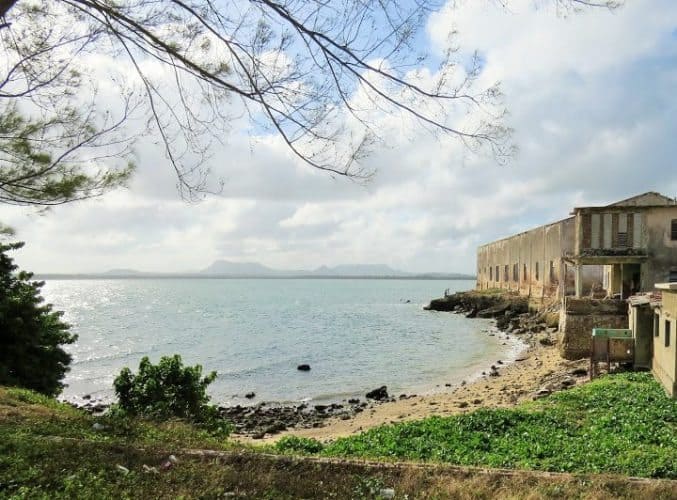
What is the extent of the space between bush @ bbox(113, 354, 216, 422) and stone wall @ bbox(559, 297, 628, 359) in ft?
49.3

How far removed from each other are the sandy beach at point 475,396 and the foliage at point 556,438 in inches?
177

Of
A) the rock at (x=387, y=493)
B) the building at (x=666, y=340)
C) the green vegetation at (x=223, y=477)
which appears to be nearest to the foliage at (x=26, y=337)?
the green vegetation at (x=223, y=477)

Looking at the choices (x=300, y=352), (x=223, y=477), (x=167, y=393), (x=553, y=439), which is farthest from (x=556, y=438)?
(x=300, y=352)

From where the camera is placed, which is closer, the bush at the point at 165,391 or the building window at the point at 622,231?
the bush at the point at 165,391

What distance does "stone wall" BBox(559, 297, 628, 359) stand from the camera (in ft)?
63.7

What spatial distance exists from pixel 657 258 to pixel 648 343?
8.75 metres

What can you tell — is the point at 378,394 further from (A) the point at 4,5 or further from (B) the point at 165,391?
(A) the point at 4,5

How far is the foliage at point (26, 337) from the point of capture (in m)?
10.9

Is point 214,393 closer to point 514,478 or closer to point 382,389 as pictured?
point 382,389

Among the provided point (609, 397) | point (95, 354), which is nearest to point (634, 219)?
point (609, 397)

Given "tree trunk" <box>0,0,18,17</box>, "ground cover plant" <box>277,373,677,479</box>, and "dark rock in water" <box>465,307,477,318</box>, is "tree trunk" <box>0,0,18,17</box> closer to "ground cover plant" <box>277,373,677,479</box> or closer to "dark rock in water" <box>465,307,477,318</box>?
"ground cover plant" <box>277,373,677,479</box>

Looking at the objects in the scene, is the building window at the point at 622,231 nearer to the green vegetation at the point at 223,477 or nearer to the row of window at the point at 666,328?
the row of window at the point at 666,328

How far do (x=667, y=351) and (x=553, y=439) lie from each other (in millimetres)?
5640

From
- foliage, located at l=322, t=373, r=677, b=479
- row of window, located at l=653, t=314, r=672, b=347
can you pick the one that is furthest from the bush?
row of window, located at l=653, t=314, r=672, b=347
